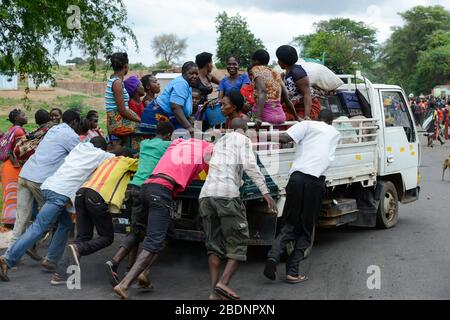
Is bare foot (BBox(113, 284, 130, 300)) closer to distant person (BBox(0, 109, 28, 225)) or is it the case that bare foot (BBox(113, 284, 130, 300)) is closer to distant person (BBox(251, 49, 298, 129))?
distant person (BBox(251, 49, 298, 129))

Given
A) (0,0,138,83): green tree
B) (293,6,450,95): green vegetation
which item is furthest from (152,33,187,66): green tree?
(0,0,138,83): green tree

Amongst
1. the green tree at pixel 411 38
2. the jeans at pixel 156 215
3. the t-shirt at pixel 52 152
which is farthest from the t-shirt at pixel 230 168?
the green tree at pixel 411 38

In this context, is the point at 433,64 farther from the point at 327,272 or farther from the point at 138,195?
the point at 138,195

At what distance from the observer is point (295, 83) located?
7.98m

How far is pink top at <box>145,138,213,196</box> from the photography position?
5.88 meters

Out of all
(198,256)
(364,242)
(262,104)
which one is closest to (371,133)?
(364,242)

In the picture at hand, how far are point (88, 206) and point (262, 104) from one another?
2.27m

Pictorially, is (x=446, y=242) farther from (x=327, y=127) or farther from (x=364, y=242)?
(x=327, y=127)

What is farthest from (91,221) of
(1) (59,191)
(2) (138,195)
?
(2) (138,195)

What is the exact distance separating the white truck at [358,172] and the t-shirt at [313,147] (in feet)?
0.90

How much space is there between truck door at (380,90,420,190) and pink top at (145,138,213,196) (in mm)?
3757

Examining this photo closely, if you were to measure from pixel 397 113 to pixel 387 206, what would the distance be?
4.39 feet

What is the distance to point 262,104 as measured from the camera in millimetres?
7297

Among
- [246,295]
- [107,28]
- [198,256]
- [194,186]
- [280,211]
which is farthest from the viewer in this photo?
[107,28]
